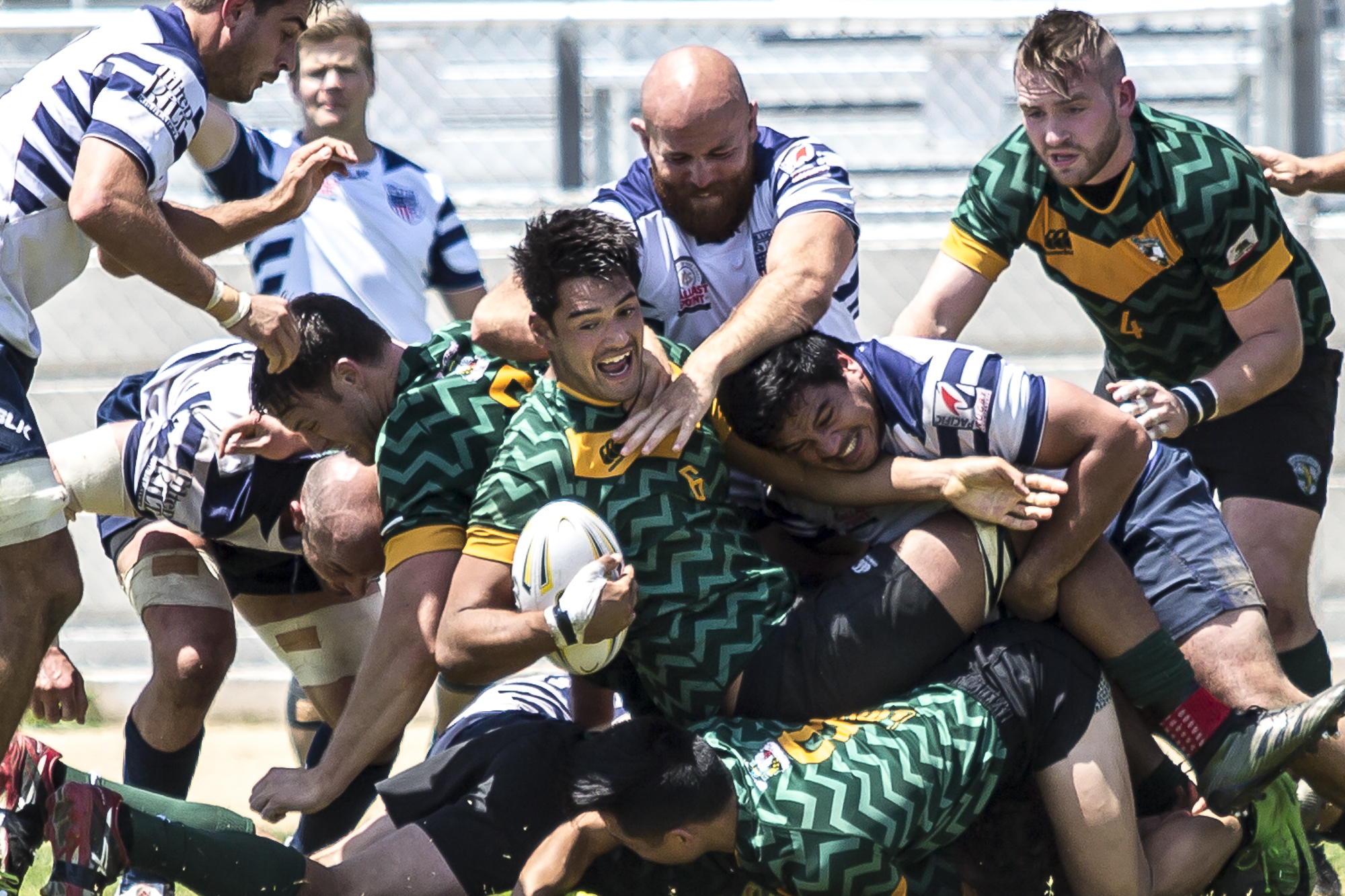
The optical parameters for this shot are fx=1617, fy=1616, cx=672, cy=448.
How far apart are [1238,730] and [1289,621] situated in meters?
1.05

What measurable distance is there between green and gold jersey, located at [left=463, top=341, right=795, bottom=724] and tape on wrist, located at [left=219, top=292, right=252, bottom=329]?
717 millimetres

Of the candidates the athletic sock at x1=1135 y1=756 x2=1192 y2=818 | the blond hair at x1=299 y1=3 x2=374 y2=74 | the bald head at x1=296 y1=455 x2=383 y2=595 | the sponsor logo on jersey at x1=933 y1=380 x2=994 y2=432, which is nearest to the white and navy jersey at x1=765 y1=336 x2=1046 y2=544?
the sponsor logo on jersey at x1=933 y1=380 x2=994 y2=432

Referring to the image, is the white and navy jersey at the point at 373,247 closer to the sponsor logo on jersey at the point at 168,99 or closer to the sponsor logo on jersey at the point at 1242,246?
the sponsor logo on jersey at the point at 168,99

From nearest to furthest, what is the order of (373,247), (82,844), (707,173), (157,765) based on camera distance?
(82,844), (707,173), (157,765), (373,247)

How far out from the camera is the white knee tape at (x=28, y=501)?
145 inches

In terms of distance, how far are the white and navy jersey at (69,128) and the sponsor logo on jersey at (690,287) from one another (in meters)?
1.28

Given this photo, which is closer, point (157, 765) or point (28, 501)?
point (28, 501)

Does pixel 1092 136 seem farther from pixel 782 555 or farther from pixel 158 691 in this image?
pixel 158 691

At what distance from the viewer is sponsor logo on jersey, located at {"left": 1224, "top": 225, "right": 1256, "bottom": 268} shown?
14.4 ft

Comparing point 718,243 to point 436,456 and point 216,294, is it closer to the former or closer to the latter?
point 436,456

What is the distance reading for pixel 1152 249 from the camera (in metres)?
4.50

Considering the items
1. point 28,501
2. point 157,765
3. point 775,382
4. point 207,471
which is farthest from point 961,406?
point 157,765

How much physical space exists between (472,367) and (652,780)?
1282mm

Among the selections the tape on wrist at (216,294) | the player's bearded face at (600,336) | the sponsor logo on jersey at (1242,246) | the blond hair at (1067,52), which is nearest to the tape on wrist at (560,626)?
the player's bearded face at (600,336)
